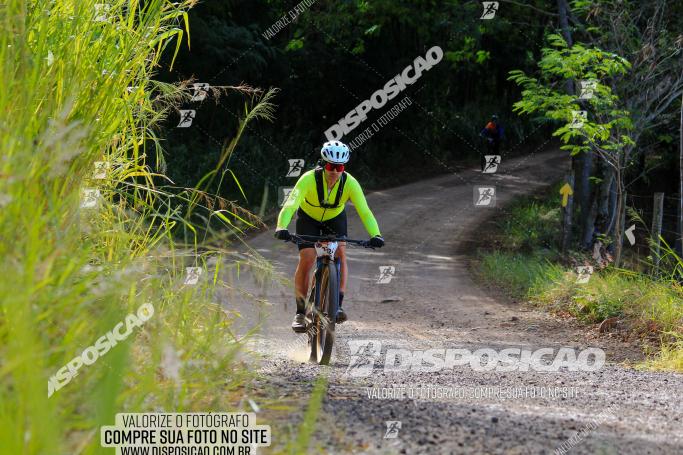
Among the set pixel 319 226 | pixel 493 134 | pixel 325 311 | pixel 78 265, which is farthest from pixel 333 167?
pixel 493 134

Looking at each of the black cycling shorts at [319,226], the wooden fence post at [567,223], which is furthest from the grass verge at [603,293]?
the black cycling shorts at [319,226]

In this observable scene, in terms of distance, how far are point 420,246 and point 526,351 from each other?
34.1 feet

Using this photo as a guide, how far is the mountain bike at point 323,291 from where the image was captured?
750cm

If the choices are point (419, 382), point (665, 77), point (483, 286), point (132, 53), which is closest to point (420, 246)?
point (483, 286)

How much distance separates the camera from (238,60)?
24078 mm

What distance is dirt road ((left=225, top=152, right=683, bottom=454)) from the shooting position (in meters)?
3.94

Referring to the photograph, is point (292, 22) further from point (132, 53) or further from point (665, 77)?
point (132, 53)

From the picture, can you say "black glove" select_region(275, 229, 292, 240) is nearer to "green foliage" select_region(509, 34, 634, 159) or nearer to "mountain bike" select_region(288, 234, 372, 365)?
"mountain bike" select_region(288, 234, 372, 365)

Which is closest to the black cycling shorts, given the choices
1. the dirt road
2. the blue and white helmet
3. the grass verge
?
the dirt road

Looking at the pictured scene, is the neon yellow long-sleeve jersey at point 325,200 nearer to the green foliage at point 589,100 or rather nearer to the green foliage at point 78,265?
the green foliage at point 78,265

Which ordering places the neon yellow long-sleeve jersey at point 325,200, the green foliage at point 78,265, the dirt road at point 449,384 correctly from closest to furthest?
the green foliage at point 78,265
the dirt road at point 449,384
the neon yellow long-sleeve jersey at point 325,200

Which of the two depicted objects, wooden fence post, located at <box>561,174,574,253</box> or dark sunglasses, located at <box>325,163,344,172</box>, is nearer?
dark sunglasses, located at <box>325,163,344,172</box>

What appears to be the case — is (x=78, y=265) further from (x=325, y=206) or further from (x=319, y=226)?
(x=319, y=226)

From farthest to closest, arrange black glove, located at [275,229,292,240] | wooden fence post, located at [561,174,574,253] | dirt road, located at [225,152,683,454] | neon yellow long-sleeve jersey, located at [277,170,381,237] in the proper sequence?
wooden fence post, located at [561,174,574,253] → neon yellow long-sleeve jersey, located at [277,170,381,237] → black glove, located at [275,229,292,240] → dirt road, located at [225,152,683,454]
